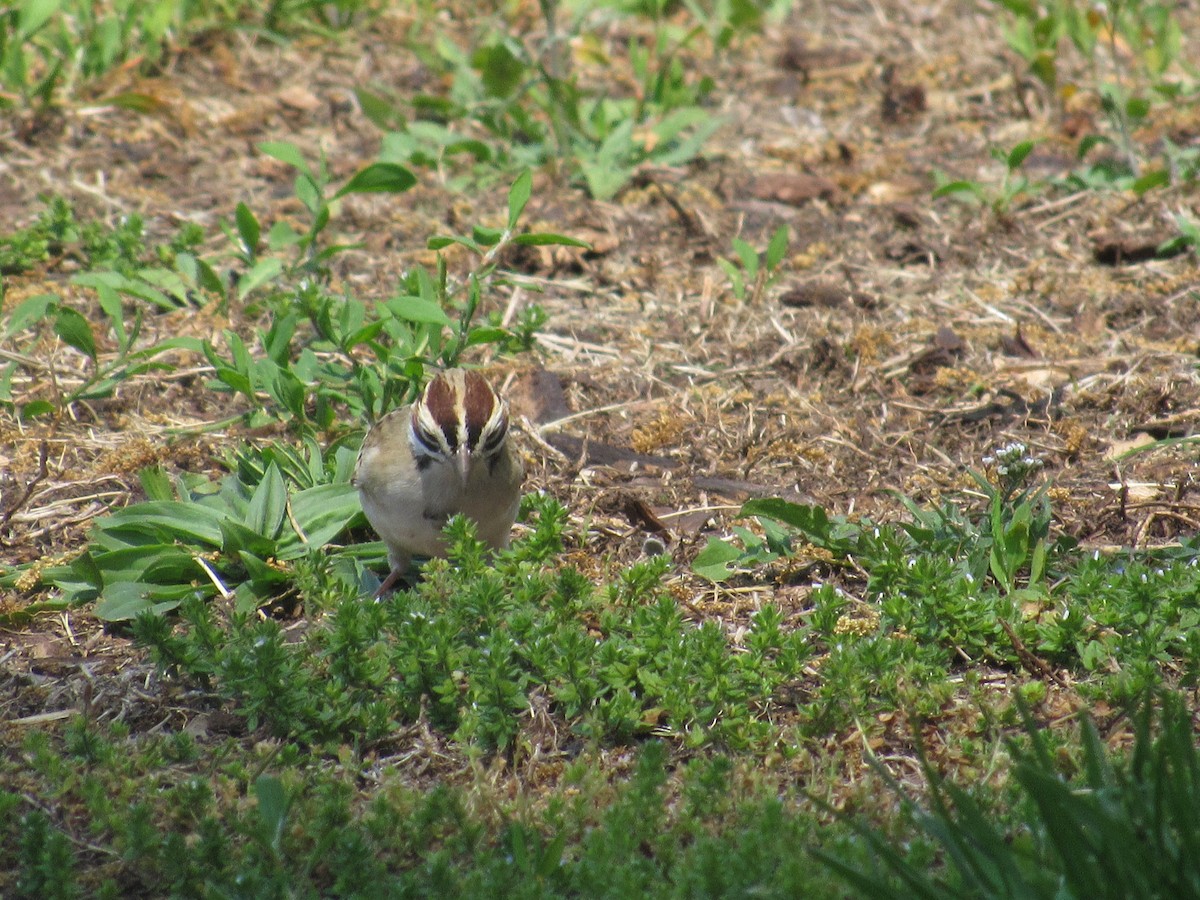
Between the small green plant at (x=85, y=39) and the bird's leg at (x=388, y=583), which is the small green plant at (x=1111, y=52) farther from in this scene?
the bird's leg at (x=388, y=583)

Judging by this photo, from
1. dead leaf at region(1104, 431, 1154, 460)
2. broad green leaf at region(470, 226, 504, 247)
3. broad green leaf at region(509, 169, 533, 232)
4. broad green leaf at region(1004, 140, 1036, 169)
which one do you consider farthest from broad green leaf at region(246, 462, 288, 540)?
broad green leaf at region(1004, 140, 1036, 169)

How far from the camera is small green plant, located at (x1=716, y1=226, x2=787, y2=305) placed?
26.3ft

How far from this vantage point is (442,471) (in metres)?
5.63

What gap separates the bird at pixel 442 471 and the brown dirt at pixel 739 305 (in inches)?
25.0

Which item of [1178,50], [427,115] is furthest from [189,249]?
[1178,50]

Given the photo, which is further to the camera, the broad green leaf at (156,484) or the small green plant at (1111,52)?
the small green plant at (1111,52)

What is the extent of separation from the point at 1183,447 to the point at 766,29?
22.6 feet

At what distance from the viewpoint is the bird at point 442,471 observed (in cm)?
553

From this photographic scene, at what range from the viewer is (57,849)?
157 inches

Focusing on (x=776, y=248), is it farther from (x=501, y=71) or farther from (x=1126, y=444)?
(x=501, y=71)

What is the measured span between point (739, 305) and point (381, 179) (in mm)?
2215

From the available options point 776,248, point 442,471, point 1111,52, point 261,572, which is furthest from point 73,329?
point 1111,52

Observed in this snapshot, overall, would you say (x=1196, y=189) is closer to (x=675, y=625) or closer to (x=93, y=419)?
(x=675, y=625)

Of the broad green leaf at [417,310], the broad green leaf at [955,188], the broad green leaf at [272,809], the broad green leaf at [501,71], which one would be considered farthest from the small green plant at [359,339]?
the broad green leaf at [955,188]
